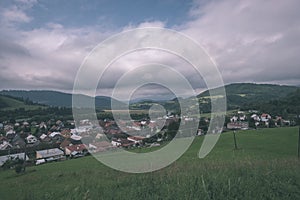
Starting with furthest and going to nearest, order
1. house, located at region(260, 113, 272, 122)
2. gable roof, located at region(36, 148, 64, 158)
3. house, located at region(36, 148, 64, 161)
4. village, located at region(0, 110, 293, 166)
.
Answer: house, located at region(260, 113, 272, 122) → gable roof, located at region(36, 148, 64, 158) → house, located at region(36, 148, 64, 161) → village, located at region(0, 110, 293, 166)

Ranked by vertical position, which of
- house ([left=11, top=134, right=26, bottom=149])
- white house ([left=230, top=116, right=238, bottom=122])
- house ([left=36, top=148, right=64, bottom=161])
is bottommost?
house ([left=36, top=148, right=64, bottom=161])

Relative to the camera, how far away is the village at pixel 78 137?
2833 cm

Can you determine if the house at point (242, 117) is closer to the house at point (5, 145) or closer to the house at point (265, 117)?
the house at point (265, 117)

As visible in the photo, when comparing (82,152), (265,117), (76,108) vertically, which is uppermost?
(76,108)

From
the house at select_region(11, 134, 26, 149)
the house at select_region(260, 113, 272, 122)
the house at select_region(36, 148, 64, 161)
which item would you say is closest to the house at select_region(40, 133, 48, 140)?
the house at select_region(11, 134, 26, 149)

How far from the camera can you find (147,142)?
113 feet

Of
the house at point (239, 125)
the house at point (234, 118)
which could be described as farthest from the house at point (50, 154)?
the house at point (234, 118)

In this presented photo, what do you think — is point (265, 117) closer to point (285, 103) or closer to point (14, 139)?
point (285, 103)

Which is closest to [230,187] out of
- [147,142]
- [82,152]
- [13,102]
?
[147,142]

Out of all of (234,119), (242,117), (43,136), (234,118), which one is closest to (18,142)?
(43,136)

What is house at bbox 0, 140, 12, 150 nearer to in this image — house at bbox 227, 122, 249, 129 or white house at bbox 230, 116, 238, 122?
house at bbox 227, 122, 249, 129

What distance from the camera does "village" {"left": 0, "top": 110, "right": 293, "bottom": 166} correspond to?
28328 mm

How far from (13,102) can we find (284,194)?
357ft

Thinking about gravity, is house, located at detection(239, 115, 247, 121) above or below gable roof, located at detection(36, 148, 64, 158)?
above
